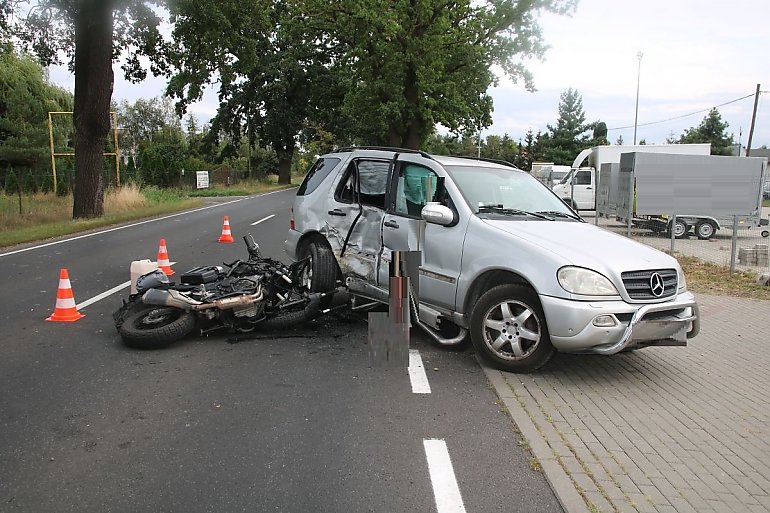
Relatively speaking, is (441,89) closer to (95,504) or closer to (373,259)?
(373,259)

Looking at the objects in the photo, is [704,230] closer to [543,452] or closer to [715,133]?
[543,452]

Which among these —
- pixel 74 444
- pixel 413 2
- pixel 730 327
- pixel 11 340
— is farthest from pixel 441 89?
pixel 74 444

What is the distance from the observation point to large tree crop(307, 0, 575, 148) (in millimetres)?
28656

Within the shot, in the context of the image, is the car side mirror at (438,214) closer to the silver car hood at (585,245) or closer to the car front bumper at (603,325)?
the silver car hood at (585,245)

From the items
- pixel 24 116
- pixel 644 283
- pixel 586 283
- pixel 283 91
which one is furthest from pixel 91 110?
pixel 283 91

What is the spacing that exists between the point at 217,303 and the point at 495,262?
275 centimetres

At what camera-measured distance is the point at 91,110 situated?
790 inches

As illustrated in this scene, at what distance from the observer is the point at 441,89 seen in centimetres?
3133

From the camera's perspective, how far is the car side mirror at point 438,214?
5790 millimetres

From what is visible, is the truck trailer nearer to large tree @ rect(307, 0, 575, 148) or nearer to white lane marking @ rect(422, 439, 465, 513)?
large tree @ rect(307, 0, 575, 148)

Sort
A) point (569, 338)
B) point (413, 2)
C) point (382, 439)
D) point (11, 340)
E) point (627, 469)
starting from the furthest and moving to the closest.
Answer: point (413, 2) → point (11, 340) → point (569, 338) → point (382, 439) → point (627, 469)

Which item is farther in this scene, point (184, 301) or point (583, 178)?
point (583, 178)

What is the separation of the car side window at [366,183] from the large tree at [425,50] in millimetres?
22034

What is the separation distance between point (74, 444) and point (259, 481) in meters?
1.35
